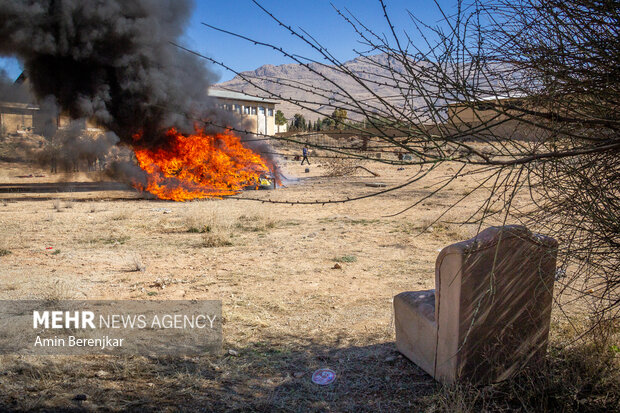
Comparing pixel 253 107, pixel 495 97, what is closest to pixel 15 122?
pixel 253 107

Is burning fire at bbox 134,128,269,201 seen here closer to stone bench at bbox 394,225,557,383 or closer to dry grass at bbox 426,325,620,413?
stone bench at bbox 394,225,557,383

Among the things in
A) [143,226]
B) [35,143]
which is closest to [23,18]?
[35,143]

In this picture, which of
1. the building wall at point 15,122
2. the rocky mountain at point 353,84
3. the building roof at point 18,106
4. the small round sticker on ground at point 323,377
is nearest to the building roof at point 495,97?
the rocky mountain at point 353,84

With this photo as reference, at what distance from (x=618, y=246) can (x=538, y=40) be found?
4.23 ft

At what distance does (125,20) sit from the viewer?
17.7 meters

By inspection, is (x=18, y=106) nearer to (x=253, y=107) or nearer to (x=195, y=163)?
(x=195, y=163)

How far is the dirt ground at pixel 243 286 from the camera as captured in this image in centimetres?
363

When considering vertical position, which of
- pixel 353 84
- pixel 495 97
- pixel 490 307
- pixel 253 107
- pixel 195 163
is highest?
pixel 253 107

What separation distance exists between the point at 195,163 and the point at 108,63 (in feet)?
17.6

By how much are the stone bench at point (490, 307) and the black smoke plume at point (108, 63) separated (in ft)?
49.3

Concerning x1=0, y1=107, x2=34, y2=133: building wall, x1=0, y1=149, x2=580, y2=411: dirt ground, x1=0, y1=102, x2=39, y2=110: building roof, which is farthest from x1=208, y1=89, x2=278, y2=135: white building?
x1=0, y1=149, x2=580, y2=411: dirt ground

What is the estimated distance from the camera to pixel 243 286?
21.8 feet

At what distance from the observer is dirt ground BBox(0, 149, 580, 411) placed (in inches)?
143

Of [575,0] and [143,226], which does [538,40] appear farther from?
[143,226]
